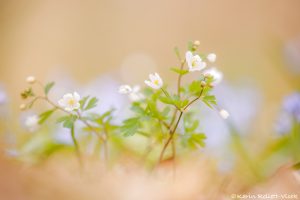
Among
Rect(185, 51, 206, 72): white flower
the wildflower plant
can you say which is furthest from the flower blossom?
Rect(185, 51, 206, 72): white flower

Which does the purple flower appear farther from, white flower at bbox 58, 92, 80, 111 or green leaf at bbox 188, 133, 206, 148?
white flower at bbox 58, 92, 80, 111

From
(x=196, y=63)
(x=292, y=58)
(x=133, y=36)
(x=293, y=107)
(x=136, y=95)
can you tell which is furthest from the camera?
(x=133, y=36)

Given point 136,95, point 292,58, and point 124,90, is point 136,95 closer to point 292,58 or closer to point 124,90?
point 124,90

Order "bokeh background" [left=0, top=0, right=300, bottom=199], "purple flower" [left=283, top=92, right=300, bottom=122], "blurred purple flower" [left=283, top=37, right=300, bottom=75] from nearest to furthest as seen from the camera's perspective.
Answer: "purple flower" [left=283, top=92, right=300, bottom=122], "blurred purple flower" [left=283, top=37, right=300, bottom=75], "bokeh background" [left=0, top=0, right=300, bottom=199]

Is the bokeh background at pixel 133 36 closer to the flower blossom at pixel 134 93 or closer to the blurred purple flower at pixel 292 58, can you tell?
the blurred purple flower at pixel 292 58

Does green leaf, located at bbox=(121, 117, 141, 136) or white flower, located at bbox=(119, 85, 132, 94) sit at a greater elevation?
white flower, located at bbox=(119, 85, 132, 94)

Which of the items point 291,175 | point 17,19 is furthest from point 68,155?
point 17,19

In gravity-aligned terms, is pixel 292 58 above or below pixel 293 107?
above

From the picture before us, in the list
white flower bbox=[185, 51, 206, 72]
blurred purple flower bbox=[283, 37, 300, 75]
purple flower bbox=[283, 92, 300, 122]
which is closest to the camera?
white flower bbox=[185, 51, 206, 72]

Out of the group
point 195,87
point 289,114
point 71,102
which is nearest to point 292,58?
point 289,114
